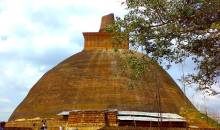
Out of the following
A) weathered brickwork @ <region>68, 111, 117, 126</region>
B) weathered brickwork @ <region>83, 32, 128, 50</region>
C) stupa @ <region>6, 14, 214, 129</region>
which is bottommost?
weathered brickwork @ <region>68, 111, 117, 126</region>

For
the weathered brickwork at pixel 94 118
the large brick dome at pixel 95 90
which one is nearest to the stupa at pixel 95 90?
the large brick dome at pixel 95 90

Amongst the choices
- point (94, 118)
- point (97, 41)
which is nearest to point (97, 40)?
point (97, 41)

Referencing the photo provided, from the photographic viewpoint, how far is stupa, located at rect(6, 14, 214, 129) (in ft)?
115

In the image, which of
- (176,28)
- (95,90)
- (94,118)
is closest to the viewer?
(176,28)

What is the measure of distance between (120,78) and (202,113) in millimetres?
15168

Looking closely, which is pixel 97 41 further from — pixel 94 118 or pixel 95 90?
pixel 94 118

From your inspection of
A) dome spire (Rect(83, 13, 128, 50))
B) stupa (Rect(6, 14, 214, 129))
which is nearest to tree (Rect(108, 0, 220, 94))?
stupa (Rect(6, 14, 214, 129))

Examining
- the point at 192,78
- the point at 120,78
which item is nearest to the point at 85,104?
the point at 120,78

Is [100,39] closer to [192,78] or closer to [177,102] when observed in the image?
[177,102]

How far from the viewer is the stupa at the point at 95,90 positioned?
35.1m

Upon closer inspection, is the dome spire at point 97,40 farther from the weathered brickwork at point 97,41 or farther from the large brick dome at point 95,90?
the large brick dome at point 95,90

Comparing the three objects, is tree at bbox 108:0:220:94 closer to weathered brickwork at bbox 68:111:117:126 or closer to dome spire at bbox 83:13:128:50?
weathered brickwork at bbox 68:111:117:126

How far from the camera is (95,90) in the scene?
119 ft

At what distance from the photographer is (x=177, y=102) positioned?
121ft
